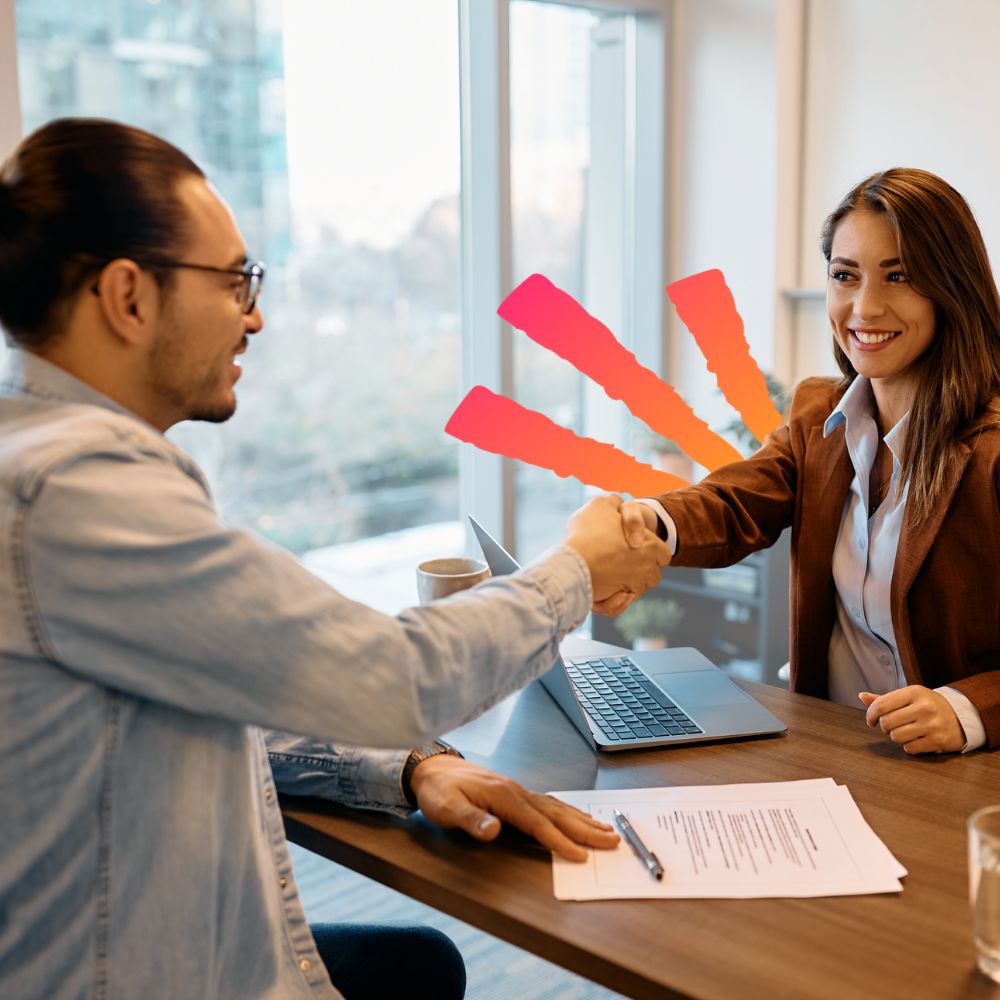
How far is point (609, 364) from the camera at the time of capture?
2135 millimetres

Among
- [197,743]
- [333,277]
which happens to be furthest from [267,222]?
[197,743]

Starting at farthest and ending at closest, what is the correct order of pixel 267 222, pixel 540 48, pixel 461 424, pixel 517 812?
1. pixel 540 48
2. pixel 267 222
3. pixel 461 424
4. pixel 517 812

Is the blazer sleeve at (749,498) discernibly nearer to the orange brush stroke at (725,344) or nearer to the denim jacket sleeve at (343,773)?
the orange brush stroke at (725,344)

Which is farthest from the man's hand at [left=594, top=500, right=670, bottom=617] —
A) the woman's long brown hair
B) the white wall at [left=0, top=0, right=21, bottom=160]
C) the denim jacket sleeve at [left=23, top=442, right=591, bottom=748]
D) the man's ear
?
the white wall at [left=0, top=0, right=21, bottom=160]

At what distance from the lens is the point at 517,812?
3.77 feet

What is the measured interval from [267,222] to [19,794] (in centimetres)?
236

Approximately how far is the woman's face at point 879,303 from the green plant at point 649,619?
1.69 m

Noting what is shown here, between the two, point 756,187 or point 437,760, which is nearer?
point 437,760

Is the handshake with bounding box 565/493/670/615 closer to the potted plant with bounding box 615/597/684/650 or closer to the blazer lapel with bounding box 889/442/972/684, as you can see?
the blazer lapel with bounding box 889/442/972/684

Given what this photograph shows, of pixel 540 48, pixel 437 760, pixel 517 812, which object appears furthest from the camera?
pixel 540 48

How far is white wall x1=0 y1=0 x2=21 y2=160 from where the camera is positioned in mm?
2098

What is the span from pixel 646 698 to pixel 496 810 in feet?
1.28

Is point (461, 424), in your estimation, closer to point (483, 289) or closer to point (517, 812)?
point (517, 812)

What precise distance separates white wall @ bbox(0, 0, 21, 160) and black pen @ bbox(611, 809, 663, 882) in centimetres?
165
